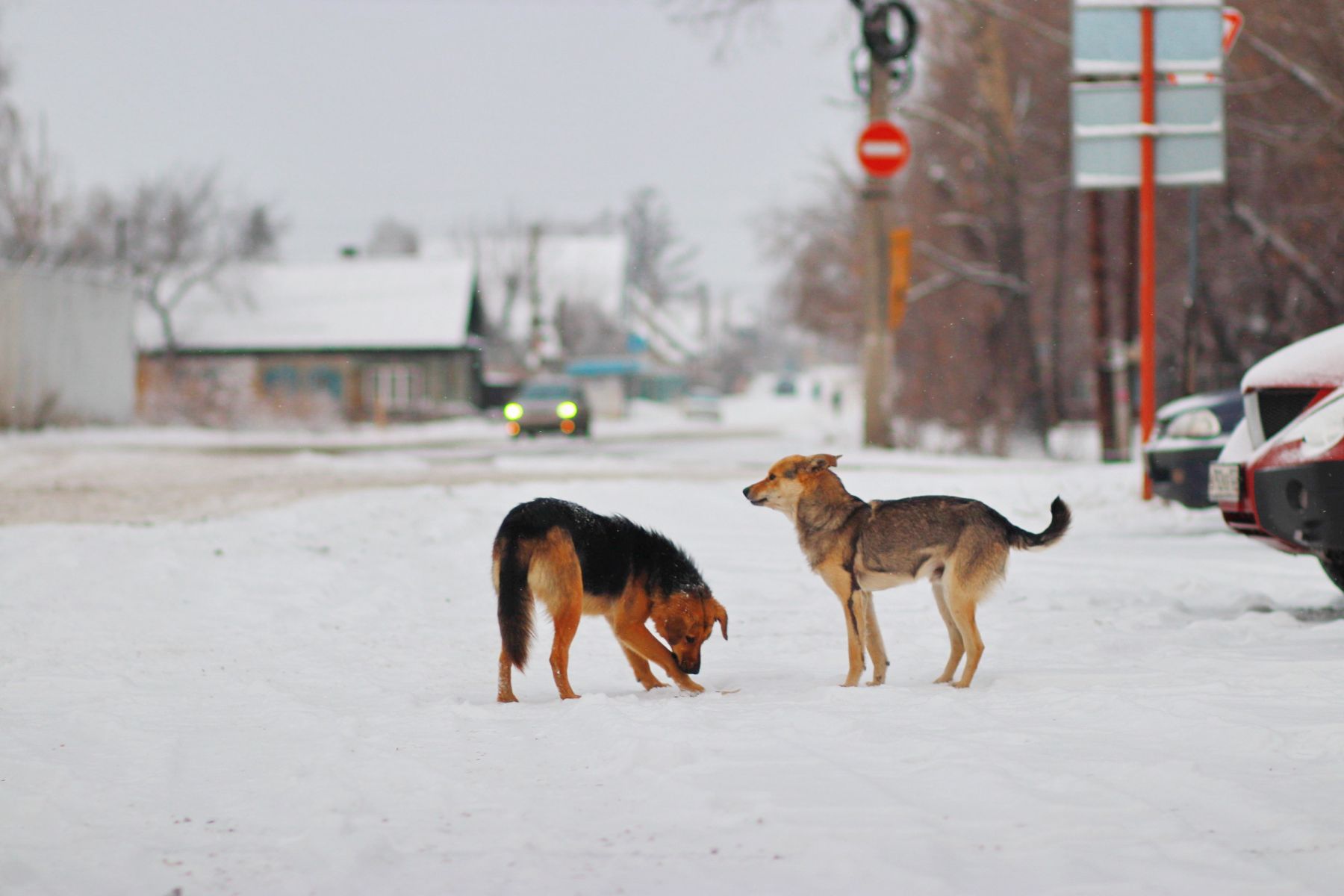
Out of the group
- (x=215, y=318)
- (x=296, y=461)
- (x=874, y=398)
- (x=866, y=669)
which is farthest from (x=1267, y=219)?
(x=215, y=318)

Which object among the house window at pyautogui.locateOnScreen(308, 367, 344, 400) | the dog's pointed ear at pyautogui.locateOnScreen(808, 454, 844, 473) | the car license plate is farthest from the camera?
the house window at pyautogui.locateOnScreen(308, 367, 344, 400)

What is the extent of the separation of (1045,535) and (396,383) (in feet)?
180

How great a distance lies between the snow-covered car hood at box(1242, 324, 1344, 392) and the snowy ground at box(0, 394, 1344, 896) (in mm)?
1385

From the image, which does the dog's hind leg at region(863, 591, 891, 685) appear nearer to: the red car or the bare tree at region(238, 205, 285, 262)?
the red car

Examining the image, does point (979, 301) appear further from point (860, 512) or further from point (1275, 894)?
point (1275, 894)

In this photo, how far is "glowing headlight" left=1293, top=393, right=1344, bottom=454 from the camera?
6.89m

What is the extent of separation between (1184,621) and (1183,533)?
4388 mm

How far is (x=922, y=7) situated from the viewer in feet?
93.8

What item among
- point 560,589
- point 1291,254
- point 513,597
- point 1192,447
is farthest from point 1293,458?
point 1291,254

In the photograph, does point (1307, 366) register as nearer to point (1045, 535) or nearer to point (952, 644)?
point (1045, 535)

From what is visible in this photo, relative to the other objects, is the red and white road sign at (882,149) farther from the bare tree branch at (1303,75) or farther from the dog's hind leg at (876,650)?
the dog's hind leg at (876,650)

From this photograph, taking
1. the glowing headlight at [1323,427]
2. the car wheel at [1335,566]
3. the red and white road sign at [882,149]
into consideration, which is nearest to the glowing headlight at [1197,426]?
the car wheel at [1335,566]

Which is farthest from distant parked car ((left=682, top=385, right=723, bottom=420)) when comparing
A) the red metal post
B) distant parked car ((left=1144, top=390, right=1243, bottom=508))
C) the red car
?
the red car

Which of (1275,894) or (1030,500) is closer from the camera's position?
(1275,894)
